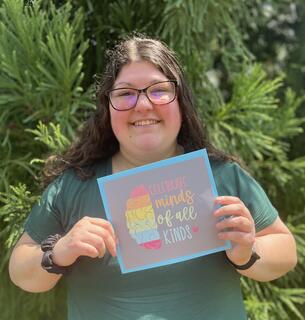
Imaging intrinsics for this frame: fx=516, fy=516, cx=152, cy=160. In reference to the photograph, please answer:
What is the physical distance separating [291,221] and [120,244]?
106cm

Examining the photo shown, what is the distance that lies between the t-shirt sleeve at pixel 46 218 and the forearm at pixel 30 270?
0.03 m

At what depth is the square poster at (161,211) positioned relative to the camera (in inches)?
38.9

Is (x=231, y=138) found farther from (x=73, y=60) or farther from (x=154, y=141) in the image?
(x=154, y=141)

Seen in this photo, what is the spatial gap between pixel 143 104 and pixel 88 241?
303 millimetres

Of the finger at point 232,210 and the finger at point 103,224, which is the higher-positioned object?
the finger at point 103,224

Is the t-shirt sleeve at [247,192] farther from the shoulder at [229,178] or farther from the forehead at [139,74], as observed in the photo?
the forehead at [139,74]

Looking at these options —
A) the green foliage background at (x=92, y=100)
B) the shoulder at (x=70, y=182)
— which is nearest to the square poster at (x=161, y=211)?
the shoulder at (x=70, y=182)

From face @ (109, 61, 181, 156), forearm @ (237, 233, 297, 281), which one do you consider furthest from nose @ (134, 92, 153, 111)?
forearm @ (237, 233, 297, 281)

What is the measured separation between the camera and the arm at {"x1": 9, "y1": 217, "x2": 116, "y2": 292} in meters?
0.93

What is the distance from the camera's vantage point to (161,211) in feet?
3.25

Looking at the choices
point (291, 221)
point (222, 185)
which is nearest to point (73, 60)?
point (222, 185)

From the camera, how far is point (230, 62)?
82.4 inches

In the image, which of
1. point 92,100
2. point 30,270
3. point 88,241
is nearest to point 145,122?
point 88,241

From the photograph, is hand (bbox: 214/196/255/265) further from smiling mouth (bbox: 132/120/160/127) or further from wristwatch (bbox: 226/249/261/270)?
smiling mouth (bbox: 132/120/160/127)
